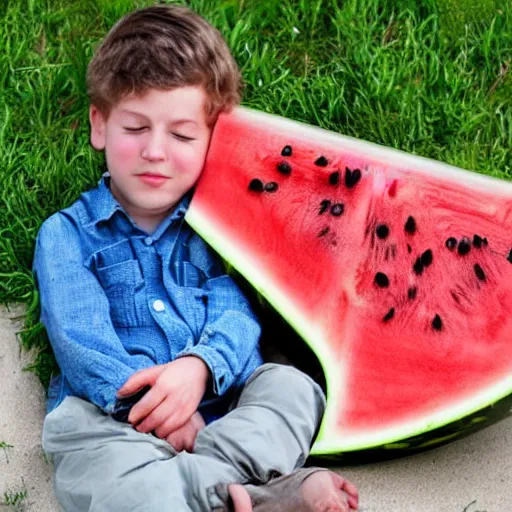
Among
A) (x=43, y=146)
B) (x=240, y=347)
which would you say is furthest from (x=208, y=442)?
(x=43, y=146)

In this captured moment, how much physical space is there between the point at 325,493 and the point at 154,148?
98cm

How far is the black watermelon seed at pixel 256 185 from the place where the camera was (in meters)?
2.62

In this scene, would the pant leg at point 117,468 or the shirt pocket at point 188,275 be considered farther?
the shirt pocket at point 188,275

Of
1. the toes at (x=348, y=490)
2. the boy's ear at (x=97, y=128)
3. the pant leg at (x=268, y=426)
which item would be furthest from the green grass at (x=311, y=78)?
the toes at (x=348, y=490)

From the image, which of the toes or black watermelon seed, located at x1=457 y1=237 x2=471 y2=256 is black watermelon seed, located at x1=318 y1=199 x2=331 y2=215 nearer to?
black watermelon seed, located at x1=457 y1=237 x2=471 y2=256

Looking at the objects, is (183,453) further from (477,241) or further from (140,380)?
(477,241)

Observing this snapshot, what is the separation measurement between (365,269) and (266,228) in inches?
11.2

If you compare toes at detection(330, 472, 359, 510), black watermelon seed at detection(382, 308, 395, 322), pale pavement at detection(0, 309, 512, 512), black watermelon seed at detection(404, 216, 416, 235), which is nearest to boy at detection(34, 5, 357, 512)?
toes at detection(330, 472, 359, 510)

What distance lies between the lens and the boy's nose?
8.15 ft

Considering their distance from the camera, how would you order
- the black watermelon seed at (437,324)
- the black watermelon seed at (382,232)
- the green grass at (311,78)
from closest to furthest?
1. the black watermelon seed at (437,324)
2. the black watermelon seed at (382,232)
3. the green grass at (311,78)

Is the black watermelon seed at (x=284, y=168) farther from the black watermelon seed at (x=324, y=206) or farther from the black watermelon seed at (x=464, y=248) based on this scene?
the black watermelon seed at (x=464, y=248)

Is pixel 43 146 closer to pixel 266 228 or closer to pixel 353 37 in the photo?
pixel 266 228

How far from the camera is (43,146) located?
9.81 feet

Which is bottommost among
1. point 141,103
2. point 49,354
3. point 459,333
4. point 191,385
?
point 49,354
